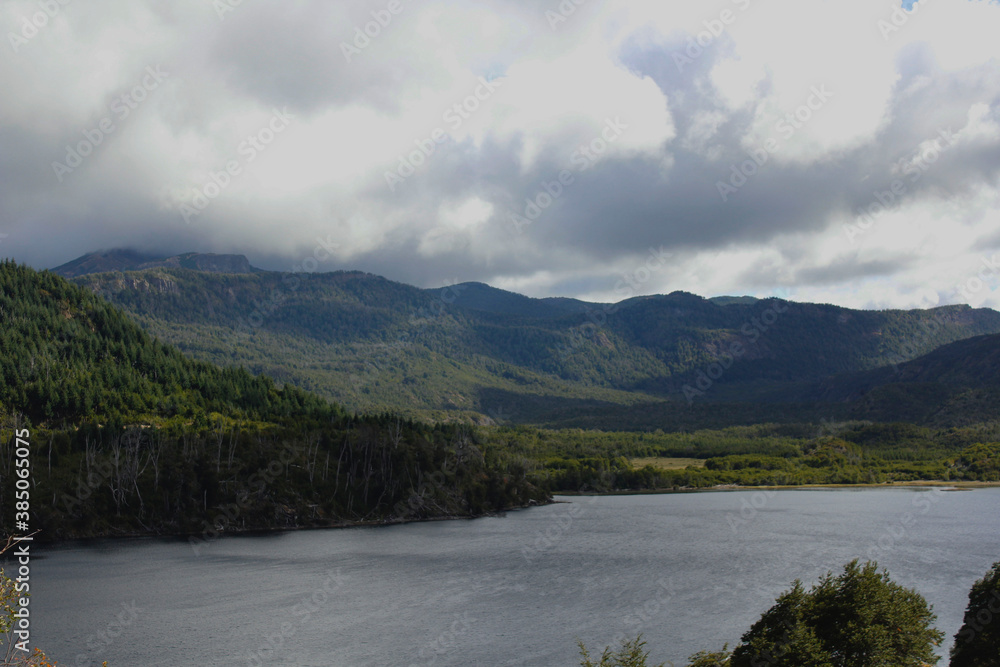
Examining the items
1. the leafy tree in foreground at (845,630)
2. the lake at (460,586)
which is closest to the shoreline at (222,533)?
the lake at (460,586)

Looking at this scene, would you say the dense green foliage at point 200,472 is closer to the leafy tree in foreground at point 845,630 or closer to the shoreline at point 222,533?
the shoreline at point 222,533

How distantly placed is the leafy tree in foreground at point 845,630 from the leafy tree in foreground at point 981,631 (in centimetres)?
171

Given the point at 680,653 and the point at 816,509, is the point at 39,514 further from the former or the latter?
the point at 816,509

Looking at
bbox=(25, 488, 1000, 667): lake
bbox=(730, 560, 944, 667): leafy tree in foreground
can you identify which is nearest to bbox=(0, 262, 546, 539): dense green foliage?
bbox=(25, 488, 1000, 667): lake

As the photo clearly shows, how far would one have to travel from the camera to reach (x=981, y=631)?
46.6 meters

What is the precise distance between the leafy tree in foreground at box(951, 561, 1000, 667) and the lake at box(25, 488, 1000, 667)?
975 inches

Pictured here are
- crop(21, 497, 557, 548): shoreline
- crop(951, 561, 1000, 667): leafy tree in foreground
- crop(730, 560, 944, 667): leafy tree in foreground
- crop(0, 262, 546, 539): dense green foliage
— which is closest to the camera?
crop(730, 560, 944, 667): leafy tree in foreground

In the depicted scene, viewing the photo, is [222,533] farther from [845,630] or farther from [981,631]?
[981,631]

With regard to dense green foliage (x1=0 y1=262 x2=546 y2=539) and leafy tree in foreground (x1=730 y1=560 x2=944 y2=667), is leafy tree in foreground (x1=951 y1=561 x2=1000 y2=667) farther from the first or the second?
dense green foliage (x1=0 y1=262 x2=546 y2=539)

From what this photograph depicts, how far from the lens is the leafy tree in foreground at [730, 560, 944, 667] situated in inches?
1655

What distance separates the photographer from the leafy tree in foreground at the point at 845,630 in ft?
138

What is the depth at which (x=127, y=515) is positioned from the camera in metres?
156

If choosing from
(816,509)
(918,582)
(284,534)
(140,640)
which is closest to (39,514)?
(284,534)

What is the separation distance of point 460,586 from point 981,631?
68085mm
